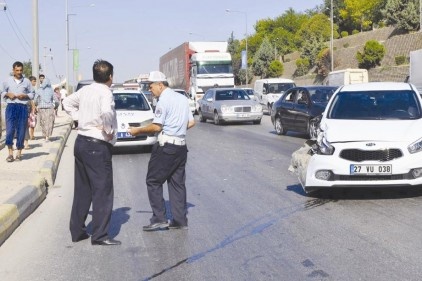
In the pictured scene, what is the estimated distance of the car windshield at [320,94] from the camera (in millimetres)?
19023

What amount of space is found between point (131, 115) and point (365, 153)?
8.79 metres

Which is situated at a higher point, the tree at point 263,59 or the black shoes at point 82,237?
the tree at point 263,59

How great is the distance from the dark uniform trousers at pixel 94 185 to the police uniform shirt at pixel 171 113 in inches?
25.8

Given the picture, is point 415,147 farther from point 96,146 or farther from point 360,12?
point 360,12

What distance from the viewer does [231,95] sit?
28.0 m

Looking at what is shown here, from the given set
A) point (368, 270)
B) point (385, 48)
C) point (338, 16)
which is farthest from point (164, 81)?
point (338, 16)

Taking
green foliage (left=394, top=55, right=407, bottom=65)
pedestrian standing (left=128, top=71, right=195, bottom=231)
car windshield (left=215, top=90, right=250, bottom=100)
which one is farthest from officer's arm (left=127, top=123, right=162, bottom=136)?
green foliage (left=394, top=55, right=407, bottom=65)

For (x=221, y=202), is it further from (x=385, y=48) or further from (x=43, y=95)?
(x=385, y=48)

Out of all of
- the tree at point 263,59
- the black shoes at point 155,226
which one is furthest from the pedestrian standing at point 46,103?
the tree at point 263,59

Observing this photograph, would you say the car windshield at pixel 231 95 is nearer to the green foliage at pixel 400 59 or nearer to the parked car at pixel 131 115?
the parked car at pixel 131 115

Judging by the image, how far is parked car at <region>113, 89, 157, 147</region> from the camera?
52.2 ft

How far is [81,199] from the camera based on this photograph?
676 centimetres

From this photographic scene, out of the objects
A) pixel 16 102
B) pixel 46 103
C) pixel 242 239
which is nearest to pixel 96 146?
pixel 242 239

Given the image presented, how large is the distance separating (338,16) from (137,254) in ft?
305
